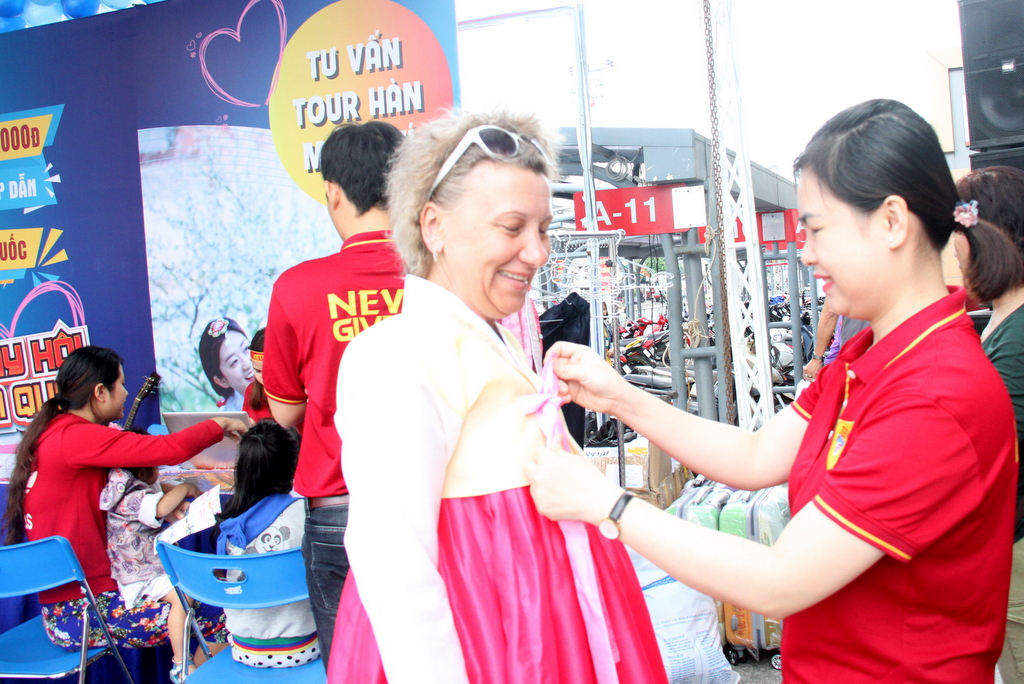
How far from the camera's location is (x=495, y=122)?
3.73ft

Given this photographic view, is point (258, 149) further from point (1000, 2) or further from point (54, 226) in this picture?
Result: point (1000, 2)

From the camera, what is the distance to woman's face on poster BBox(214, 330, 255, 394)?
347cm

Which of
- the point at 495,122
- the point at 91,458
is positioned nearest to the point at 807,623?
the point at 495,122

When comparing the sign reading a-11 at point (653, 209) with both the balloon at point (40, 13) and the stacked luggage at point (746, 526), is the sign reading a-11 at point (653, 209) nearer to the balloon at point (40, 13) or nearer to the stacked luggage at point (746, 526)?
the stacked luggage at point (746, 526)

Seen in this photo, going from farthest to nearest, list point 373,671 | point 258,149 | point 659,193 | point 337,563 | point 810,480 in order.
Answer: point 659,193, point 258,149, point 337,563, point 810,480, point 373,671

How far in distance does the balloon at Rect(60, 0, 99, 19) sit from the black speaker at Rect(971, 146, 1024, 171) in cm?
457

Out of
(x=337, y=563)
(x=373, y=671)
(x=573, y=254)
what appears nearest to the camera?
(x=373, y=671)

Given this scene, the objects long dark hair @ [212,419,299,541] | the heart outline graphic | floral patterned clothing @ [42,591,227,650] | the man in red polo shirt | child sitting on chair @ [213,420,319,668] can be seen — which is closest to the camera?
the man in red polo shirt

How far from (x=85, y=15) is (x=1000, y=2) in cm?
469

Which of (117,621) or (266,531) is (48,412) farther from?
(266,531)

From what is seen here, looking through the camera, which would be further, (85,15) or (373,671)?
(85,15)

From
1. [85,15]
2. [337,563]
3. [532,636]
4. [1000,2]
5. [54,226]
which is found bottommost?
[337,563]

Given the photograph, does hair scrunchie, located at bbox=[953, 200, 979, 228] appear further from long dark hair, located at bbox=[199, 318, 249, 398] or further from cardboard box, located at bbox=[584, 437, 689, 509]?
long dark hair, located at bbox=[199, 318, 249, 398]

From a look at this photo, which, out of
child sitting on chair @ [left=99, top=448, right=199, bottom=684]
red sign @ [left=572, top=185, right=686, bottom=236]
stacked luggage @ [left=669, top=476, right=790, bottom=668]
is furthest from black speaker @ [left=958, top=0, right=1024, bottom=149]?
child sitting on chair @ [left=99, top=448, right=199, bottom=684]
